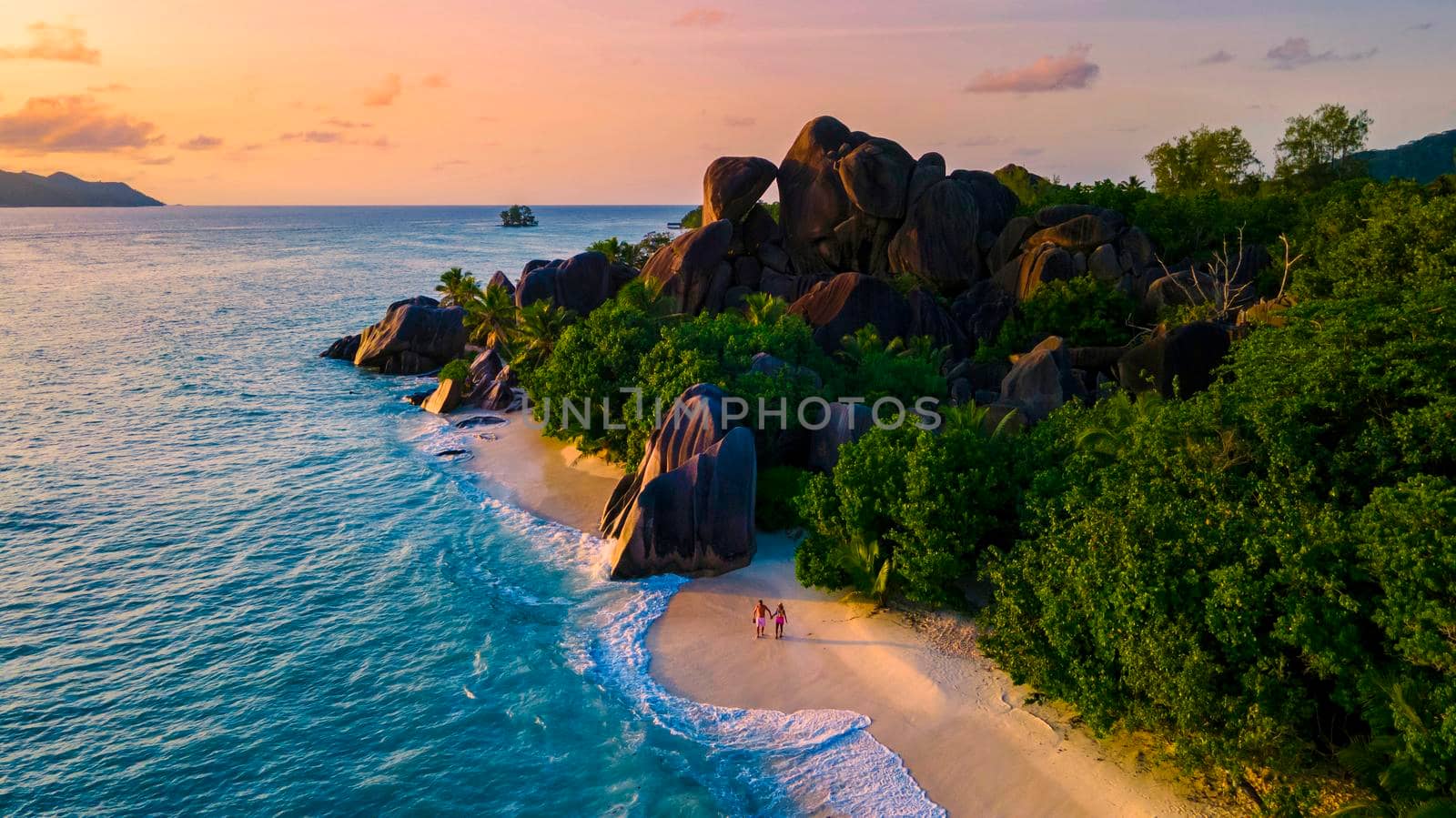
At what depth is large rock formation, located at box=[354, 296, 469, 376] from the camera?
69.5 metres

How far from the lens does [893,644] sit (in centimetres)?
2489

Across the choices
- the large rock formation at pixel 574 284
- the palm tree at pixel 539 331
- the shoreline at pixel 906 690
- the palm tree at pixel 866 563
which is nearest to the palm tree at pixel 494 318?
the large rock formation at pixel 574 284

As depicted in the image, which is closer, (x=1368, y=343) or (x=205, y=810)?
(x=205, y=810)

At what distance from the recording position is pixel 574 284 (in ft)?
201

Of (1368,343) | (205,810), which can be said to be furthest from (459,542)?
(1368,343)

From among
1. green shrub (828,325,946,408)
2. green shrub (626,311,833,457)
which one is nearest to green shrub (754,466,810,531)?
green shrub (626,311,833,457)

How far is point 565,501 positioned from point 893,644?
1868 centimetres

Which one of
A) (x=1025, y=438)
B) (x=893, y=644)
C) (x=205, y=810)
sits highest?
(x=1025, y=438)

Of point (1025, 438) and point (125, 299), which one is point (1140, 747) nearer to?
point (1025, 438)

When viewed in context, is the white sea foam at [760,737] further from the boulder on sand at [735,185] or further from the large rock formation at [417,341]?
the large rock formation at [417,341]

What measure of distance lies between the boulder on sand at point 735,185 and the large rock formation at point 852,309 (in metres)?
15.5

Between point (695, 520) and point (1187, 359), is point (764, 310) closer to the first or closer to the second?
point (695, 520)

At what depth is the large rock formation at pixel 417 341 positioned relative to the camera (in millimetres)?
69500

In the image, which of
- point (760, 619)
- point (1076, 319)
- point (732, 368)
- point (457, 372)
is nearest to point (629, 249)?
point (457, 372)
